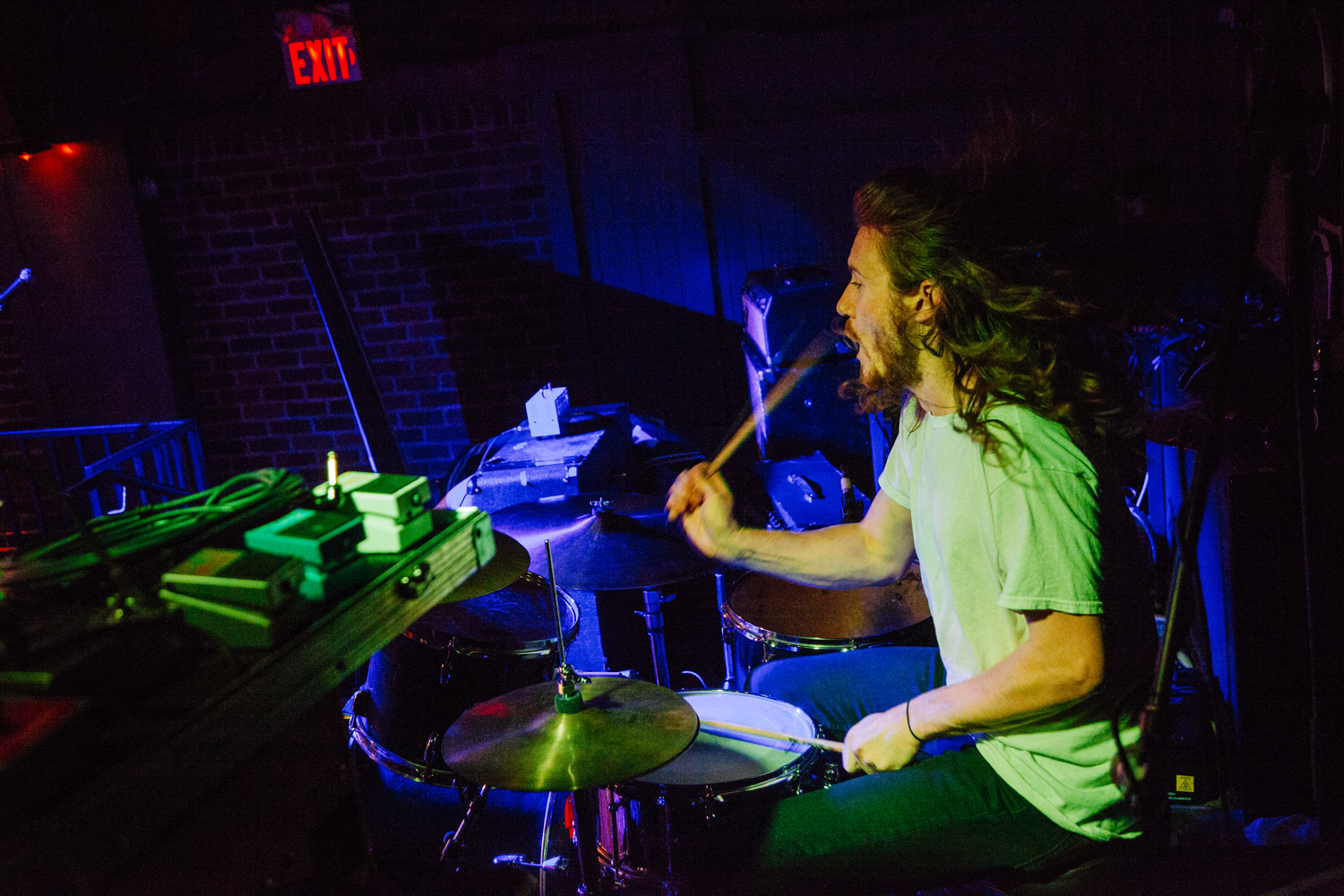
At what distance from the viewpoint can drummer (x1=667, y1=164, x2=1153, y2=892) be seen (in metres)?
1.47

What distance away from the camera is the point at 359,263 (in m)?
4.78

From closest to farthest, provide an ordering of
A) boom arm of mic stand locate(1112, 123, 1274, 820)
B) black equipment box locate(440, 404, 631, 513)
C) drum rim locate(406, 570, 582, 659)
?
1. boom arm of mic stand locate(1112, 123, 1274, 820)
2. drum rim locate(406, 570, 582, 659)
3. black equipment box locate(440, 404, 631, 513)

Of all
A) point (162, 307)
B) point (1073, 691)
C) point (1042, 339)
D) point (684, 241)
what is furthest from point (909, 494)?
point (162, 307)

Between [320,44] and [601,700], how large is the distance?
3.97 metres

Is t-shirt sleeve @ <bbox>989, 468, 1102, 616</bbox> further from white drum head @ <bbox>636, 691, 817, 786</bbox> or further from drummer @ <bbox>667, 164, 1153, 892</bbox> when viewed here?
white drum head @ <bbox>636, 691, 817, 786</bbox>

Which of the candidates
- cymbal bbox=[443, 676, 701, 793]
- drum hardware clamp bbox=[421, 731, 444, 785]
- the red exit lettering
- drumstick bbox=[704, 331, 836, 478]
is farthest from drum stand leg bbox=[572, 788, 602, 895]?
the red exit lettering

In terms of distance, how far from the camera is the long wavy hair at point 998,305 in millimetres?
1597

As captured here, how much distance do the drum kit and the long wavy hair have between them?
70cm

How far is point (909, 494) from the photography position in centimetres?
196

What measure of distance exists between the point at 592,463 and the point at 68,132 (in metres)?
3.25

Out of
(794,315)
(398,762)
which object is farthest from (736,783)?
(794,315)

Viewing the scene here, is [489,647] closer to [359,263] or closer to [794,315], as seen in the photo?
[794,315]

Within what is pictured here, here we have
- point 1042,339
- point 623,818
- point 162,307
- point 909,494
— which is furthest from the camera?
point 162,307

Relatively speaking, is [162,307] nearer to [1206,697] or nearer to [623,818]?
[623,818]
